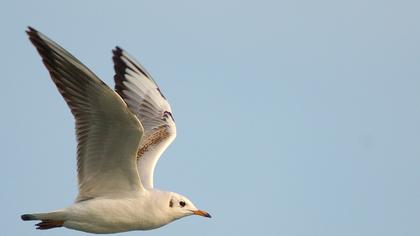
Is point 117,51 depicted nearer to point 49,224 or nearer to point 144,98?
point 144,98

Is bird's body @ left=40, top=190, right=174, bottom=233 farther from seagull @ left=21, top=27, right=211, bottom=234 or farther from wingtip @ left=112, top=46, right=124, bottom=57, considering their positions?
wingtip @ left=112, top=46, right=124, bottom=57

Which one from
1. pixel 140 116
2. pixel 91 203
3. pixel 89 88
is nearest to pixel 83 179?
pixel 91 203

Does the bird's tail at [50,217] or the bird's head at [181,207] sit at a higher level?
the bird's head at [181,207]

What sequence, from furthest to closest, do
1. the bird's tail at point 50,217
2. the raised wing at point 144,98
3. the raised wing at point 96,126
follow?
1. the raised wing at point 144,98
2. the bird's tail at point 50,217
3. the raised wing at point 96,126

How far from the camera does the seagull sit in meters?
12.7

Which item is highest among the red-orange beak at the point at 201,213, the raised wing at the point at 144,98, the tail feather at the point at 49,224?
the raised wing at the point at 144,98

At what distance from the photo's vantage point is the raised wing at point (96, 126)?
1262 cm

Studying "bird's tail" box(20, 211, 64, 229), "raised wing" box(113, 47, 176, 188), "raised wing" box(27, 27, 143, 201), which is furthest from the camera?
"raised wing" box(113, 47, 176, 188)

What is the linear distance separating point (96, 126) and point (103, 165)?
0.71 meters

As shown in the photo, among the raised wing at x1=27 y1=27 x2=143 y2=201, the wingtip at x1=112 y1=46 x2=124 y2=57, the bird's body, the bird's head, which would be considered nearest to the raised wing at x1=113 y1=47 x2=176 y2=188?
the wingtip at x1=112 y1=46 x2=124 y2=57

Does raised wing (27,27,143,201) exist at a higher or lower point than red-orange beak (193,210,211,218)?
higher

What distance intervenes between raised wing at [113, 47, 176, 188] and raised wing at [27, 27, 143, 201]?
2353mm

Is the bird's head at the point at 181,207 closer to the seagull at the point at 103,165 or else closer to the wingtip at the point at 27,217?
the seagull at the point at 103,165

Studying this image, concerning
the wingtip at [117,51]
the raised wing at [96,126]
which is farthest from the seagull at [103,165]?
the wingtip at [117,51]
